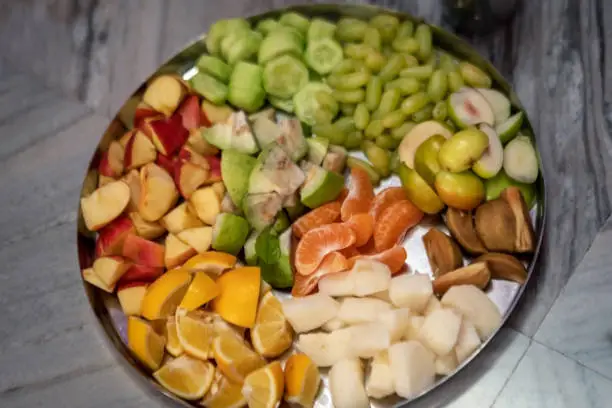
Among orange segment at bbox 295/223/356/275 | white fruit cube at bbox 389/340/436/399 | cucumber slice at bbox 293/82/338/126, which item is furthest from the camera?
cucumber slice at bbox 293/82/338/126

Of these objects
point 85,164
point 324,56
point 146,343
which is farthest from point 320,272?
point 85,164

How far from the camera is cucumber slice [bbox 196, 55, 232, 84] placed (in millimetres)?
1187

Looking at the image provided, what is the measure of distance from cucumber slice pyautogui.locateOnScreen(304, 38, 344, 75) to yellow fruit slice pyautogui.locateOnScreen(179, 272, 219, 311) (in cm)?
39

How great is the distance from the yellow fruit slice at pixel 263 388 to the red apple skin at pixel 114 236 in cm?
31

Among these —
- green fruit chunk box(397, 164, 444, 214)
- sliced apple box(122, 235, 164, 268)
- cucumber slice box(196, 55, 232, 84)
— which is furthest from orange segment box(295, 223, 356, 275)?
cucumber slice box(196, 55, 232, 84)

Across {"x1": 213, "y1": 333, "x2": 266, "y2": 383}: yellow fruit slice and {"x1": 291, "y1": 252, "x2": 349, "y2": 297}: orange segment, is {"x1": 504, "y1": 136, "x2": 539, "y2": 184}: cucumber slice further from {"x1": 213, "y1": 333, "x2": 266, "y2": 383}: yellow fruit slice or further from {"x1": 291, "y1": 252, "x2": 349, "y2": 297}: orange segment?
{"x1": 213, "y1": 333, "x2": 266, "y2": 383}: yellow fruit slice

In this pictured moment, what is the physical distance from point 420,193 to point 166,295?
0.39 m

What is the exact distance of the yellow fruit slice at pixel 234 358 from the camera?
3.18 ft

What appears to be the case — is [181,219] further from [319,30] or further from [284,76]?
[319,30]

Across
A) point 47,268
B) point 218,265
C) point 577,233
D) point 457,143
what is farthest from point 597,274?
point 47,268

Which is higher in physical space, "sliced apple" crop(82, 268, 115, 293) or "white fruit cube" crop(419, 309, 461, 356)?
"white fruit cube" crop(419, 309, 461, 356)

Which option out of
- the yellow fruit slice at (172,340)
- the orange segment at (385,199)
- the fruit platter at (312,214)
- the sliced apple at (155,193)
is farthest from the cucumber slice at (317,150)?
the yellow fruit slice at (172,340)

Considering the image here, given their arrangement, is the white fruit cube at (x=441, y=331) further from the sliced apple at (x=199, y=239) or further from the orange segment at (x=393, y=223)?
the sliced apple at (x=199, y=239)

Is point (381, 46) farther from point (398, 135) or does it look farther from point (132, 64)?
point (132, 64)
